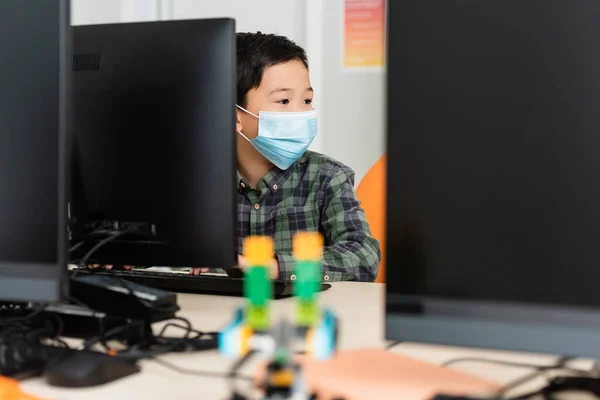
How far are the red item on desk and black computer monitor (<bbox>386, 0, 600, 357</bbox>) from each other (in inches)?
3.5

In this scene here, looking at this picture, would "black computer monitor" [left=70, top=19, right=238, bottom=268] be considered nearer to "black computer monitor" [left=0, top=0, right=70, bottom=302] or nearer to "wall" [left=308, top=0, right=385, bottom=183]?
"black computer monitor" [left=0, top=0, right=70, bottom=302]

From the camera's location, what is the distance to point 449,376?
769mm

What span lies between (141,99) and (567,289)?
0.66m

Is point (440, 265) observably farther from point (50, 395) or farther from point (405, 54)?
point (50, 395)

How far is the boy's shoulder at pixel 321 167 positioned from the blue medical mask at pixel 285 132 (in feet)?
0.34

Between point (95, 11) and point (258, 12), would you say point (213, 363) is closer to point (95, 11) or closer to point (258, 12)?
point (258, 12)

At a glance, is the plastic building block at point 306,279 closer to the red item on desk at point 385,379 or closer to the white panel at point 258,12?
the red item on desk at point 385,379

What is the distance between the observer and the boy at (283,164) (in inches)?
66.5

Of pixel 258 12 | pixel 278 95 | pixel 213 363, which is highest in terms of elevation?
pixel 258 12

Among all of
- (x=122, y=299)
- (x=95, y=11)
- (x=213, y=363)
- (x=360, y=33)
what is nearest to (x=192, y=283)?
(x=122, y=299)

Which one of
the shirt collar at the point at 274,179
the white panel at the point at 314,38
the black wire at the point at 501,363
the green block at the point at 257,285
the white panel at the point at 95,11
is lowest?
the black wire at the point at 501,363

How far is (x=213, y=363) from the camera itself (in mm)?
846

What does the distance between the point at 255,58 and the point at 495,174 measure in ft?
4.03

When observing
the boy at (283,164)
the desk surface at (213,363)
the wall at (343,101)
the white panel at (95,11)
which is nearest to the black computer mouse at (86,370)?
the desk surface at (213,363)
